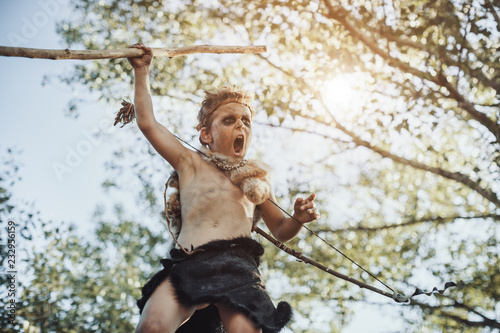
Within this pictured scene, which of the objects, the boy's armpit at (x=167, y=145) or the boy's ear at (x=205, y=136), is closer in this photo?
the boy's armpit at (x=167, y=145)

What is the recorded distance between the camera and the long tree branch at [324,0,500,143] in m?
6.81

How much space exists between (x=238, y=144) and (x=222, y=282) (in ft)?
3.44

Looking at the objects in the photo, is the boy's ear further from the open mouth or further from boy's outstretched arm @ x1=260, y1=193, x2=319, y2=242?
boy's outstretched arm @ x1=260, y1=193, x2=319, y2=242

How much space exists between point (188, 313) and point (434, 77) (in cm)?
520

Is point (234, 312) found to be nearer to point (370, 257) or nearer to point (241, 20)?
point (241, 20)

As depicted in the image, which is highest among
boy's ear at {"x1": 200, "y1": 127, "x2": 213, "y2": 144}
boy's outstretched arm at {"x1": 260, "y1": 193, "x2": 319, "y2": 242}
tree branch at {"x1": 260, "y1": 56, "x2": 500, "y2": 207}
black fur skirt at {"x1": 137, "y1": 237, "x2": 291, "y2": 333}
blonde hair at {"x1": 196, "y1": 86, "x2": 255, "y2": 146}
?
tree branch at {"x1": 260, "y1": 56, "x2": 500, "y2": 207}

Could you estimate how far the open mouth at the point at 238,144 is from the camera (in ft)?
11.9

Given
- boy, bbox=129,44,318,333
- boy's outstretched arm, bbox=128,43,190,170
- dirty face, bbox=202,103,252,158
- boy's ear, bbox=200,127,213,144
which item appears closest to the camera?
boy, bbox=129,44,318,333

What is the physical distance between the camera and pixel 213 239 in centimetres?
311

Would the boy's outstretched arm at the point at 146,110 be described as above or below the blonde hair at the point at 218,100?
below

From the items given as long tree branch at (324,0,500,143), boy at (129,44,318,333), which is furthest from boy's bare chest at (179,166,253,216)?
long tree branch at (324,0,500,143)

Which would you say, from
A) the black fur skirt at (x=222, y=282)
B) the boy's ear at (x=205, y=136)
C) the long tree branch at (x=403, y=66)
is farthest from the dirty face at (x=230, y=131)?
the long tree branch at (x=403, y=66)

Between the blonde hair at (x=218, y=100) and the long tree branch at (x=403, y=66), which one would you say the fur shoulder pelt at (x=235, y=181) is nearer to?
the blonde hair at (x=218, y=100)

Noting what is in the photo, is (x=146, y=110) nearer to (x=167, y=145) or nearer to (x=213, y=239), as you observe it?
(x=167, y=145)
